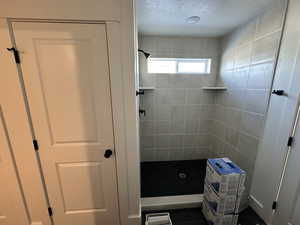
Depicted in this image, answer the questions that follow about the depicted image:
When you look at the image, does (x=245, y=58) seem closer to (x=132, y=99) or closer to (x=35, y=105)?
(x=132, y=99)

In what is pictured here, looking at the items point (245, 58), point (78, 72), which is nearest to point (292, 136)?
point (245, 58)

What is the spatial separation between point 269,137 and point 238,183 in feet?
2.02

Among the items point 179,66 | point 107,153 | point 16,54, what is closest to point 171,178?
point 107,153

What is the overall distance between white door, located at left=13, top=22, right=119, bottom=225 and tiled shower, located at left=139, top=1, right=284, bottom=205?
4.27 feet

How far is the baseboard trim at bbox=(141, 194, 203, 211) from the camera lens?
1581 millimetres

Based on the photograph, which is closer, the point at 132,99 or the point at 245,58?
the point at 132,99

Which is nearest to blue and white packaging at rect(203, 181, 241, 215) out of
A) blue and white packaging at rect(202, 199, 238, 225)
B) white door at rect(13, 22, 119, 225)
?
blue and white packaging at rect(202, 199, 238, 225)

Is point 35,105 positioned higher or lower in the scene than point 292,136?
higher

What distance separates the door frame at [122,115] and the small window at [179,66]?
4.43ft

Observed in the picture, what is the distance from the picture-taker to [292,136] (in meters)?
1.13

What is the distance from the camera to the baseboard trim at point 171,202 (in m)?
1.58

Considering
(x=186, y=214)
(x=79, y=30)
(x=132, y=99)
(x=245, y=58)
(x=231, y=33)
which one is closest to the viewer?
(x=79, y=30)

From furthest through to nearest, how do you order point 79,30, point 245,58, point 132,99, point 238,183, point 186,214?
point 245,58
point 186,214
point 238,183
point 132,99
point 79,30

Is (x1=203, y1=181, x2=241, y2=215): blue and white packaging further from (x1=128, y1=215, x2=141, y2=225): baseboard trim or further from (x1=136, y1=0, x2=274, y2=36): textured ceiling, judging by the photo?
(x1=136, y1=0, x2=274, y2=36): textured ceiling
